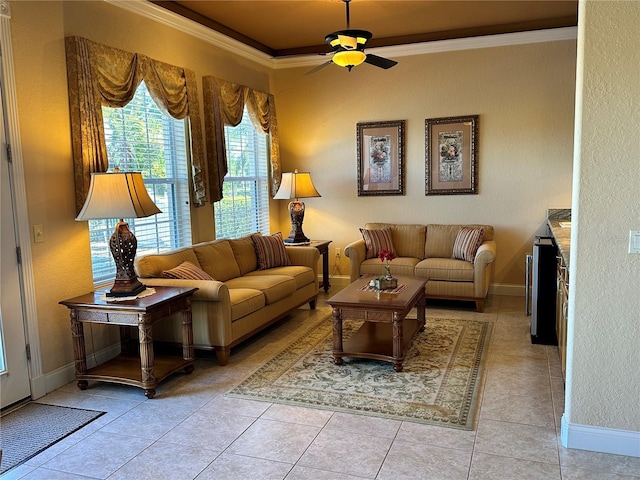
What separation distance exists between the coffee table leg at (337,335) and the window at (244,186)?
2.28 m

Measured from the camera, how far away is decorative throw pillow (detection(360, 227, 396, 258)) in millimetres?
6184

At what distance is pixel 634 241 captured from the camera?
2.55 meters

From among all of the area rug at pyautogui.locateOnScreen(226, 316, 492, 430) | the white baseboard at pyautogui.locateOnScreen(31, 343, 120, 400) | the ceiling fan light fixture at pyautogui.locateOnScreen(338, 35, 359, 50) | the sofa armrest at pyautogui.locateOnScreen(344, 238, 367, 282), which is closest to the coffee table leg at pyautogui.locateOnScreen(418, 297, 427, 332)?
the area rug at pyautogui.locateOnScreen(226, 316, 492, 430)

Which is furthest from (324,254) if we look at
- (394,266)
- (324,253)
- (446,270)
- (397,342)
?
(397,342)

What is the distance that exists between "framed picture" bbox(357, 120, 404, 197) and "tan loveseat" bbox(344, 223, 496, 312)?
0.50 metres

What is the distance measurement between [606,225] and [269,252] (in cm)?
365

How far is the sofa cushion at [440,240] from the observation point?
20.2 ft

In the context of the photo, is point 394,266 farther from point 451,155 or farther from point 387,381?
point 387,381

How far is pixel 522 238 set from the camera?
20.1ft

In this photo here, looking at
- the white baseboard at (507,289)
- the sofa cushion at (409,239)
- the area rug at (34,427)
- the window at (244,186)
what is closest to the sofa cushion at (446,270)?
the sofa cushion at (409,239)

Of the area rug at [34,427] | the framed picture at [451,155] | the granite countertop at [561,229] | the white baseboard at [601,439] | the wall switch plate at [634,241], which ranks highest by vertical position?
the framed picture at [451,155]

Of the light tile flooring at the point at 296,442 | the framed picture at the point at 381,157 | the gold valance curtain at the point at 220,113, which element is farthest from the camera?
the framed picture at the point at 381,157

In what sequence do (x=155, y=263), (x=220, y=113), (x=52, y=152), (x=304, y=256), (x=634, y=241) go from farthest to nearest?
(x=304, y=256) → (x=220, y=113) → (x=155, y=263) → (x=52, y=152) → (x=634, y=241)

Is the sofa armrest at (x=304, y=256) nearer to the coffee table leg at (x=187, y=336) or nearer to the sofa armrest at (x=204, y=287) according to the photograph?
the sofa armrest at (x=204, y=287)
